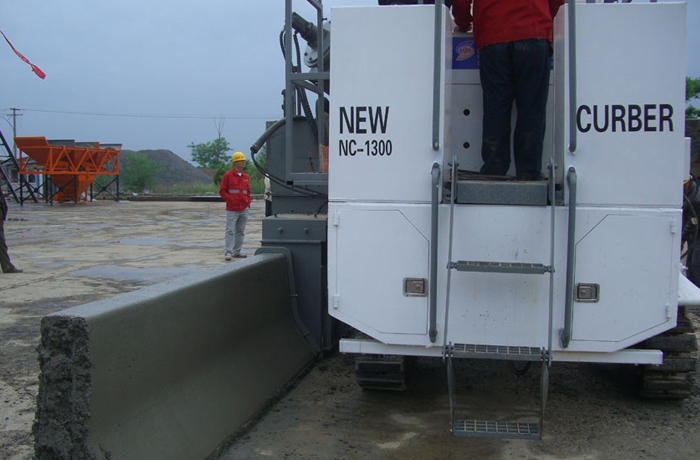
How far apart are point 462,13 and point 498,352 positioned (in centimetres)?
242

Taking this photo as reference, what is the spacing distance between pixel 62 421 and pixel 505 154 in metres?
3.17

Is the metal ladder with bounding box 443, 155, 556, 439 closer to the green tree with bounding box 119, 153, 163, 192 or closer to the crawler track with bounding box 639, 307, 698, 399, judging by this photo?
the crawler track with bounding box 639, 307, 698, 399

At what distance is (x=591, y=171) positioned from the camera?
396 centimetres

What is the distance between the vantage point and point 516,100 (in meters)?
4.48

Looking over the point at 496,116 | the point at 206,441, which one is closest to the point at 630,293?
the point at 496,116

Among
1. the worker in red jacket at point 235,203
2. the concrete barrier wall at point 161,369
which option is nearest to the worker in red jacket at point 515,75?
the concrete barrier wall at point 161,369

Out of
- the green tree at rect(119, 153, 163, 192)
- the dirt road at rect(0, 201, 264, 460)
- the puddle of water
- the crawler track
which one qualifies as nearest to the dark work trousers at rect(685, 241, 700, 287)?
the crawler track

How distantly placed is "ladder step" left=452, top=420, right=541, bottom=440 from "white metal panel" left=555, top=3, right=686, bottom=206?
53.1 inches

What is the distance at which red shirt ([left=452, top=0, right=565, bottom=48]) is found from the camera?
4266 mm

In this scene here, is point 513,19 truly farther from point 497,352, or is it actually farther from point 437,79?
point 497,352

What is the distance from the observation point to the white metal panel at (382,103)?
13.4 ft

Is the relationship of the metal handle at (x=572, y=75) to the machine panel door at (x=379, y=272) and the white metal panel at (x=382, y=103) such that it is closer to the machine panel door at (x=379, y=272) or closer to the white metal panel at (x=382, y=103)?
the white metal panel at (x=382, y=103)

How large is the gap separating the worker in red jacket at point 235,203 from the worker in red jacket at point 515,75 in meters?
8.53

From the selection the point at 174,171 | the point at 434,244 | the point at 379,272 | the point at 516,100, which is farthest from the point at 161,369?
the point at 174,171
